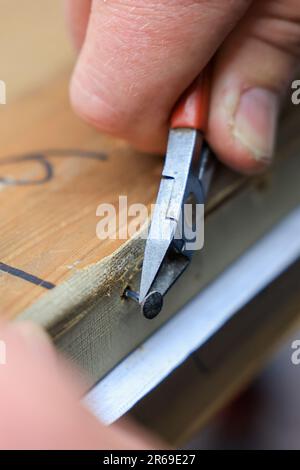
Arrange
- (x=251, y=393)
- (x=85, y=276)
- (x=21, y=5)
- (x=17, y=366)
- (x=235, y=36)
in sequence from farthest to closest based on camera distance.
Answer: (x=251, y=393) → (x=21, y=5) → (x=235, y=36) → (x=85, y=276) → (x=17, y=366)

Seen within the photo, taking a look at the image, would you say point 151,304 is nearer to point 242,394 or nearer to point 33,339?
point 33,339

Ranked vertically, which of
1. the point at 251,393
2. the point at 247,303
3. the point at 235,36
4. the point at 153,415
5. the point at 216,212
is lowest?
the point at 251,393

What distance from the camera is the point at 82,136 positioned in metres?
0.76

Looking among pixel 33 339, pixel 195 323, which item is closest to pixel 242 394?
pixel 195 323

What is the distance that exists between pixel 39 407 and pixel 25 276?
0.17m

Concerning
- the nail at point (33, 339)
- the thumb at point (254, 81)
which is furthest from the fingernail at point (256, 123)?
the nail at point (33, 339)

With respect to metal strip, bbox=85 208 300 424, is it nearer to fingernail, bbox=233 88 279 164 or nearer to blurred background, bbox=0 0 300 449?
fingernail, bbox=233 88 279 164

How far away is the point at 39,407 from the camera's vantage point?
1.19 feet

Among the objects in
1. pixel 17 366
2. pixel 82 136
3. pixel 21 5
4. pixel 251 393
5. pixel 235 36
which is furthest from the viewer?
pixel 251 393

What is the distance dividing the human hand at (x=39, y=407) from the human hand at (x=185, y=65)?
31cm

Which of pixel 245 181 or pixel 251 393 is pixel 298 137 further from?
pixel 251 393

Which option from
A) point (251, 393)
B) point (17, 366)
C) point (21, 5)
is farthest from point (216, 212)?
point (251, 393)

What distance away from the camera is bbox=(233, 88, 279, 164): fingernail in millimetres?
658
